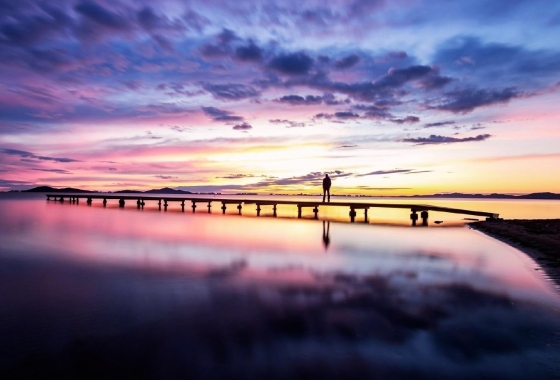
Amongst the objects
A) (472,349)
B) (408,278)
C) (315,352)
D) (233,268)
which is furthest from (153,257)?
(472,349)

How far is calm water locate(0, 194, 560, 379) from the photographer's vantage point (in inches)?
228

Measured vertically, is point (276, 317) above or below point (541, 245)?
below

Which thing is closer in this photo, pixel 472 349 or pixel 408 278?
pixel 472 349

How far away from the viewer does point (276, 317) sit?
26.7ft

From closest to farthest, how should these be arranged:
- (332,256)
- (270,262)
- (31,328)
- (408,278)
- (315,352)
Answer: (315,352), (31,328), (408,278), (270,262), (332,256)

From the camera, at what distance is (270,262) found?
15617 millimetres

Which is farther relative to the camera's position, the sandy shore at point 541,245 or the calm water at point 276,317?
the sandy shore at point 541,245

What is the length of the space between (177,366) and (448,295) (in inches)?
310

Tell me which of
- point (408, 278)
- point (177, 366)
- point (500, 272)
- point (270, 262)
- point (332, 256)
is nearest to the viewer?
point (177, 366)

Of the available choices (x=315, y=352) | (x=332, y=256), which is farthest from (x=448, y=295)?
(x=332, y=256)

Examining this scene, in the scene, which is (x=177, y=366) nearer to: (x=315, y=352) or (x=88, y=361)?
(x=88, y=361)

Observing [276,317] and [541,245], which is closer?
[276,317]

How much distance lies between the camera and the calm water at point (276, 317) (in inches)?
228

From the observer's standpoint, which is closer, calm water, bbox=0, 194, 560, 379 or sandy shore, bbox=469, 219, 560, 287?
calm water, bbox=0, 194, 560, 379
